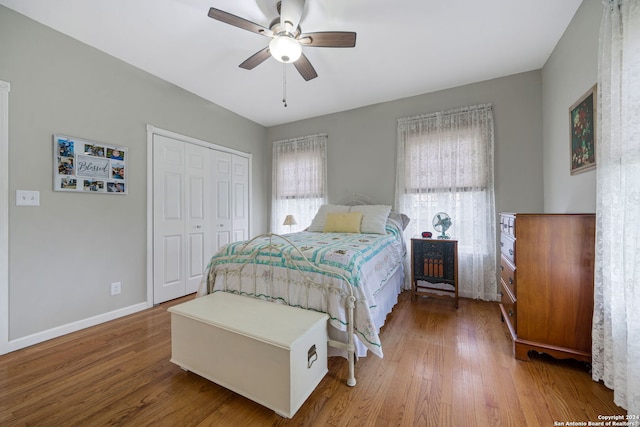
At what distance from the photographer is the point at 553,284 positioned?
5.43 feet

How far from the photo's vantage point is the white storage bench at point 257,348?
50.1 inches

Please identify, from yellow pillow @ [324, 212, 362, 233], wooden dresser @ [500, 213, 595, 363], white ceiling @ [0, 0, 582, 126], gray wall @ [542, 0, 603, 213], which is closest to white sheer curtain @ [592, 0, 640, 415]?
wooden dresser @ [500, 213, 595, 363]

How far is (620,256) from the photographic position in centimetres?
133

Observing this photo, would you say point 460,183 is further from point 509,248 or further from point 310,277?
point 310,277

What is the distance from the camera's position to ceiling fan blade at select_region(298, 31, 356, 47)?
6.05 feet

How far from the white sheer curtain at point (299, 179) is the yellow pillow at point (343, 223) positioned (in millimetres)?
879

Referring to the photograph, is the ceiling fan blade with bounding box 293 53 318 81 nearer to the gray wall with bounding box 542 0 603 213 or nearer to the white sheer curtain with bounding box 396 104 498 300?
the white sheer curtain with bounding box 396 104 498 300

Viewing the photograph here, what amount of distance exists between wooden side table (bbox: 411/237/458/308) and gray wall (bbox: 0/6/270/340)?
3232 millimetres

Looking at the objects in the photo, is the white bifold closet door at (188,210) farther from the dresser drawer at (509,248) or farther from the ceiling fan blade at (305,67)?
the dresser drawer at (509,248)

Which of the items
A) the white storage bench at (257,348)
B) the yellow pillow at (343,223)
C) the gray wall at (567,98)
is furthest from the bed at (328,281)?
the gray wall at (567,98)

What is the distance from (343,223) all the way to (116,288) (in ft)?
8.51

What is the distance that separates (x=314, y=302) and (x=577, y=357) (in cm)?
174

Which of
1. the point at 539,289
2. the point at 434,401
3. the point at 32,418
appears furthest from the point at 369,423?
the point at 32,418

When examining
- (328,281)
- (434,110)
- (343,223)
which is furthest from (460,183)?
(328,281)
